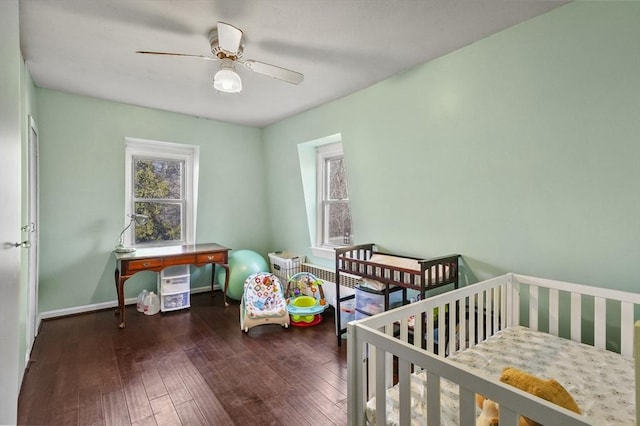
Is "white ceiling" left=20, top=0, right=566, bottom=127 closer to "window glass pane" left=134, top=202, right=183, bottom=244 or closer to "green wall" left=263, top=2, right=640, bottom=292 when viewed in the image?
"green wall" left=263, top=2, right=640, bottom=292

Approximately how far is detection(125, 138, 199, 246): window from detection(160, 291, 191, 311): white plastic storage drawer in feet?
2.62

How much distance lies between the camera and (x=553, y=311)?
1.91 meters

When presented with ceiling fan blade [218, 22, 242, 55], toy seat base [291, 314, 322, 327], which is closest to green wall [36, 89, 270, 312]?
toy seat base [291, 314, 322, 327]

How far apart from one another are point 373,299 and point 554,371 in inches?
52.4

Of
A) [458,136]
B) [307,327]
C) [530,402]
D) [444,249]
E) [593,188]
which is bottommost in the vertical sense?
[307,327]

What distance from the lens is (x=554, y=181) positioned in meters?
1.92

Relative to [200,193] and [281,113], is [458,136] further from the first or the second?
[200,193]

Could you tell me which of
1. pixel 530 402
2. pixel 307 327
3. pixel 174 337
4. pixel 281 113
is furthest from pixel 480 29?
pixel 174 337

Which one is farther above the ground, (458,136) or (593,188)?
(458,136)

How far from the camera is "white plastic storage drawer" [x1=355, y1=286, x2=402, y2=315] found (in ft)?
8.57

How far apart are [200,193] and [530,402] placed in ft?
13.3

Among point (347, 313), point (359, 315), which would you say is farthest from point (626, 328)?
point (347, 313)

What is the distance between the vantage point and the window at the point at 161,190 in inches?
149

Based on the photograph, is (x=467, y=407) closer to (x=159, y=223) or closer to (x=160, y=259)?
(x=160, y=259)
